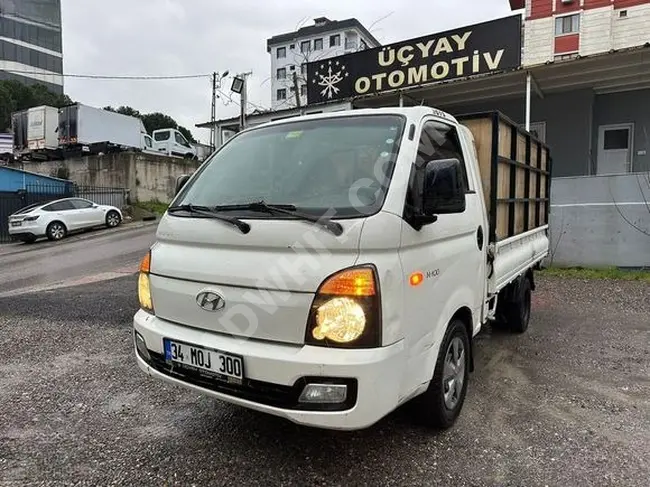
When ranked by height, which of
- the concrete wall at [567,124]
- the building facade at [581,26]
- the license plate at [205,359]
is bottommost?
the license plate at [205,359]

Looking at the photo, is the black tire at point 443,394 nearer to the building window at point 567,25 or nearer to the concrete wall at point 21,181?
the concrete wall at point 21,181

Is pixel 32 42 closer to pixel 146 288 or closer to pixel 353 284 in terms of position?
pixel 146 288

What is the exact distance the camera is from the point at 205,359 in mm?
2584

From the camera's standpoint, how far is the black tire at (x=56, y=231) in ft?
55.4

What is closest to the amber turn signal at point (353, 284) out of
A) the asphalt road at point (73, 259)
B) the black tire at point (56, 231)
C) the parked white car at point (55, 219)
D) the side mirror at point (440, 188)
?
the side mirror at point (440, 188)

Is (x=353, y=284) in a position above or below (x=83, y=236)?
above

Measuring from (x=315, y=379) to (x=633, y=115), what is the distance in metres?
13.4

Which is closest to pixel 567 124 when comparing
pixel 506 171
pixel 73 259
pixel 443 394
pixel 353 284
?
pixel 506 171

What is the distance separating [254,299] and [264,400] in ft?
1.66

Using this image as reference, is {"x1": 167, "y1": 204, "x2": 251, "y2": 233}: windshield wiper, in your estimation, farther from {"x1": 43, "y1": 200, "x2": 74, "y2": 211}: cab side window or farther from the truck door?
{"x1": 43, "y1": 200, "x2": 74, "y2": 211}: cab side window

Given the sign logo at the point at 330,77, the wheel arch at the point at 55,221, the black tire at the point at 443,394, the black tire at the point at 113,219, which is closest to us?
the black tire at the point at 443,394

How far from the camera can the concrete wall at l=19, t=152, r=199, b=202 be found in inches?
925

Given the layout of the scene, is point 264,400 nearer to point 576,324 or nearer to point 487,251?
point 487,251

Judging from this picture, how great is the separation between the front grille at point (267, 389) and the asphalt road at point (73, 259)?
23.8 ft
